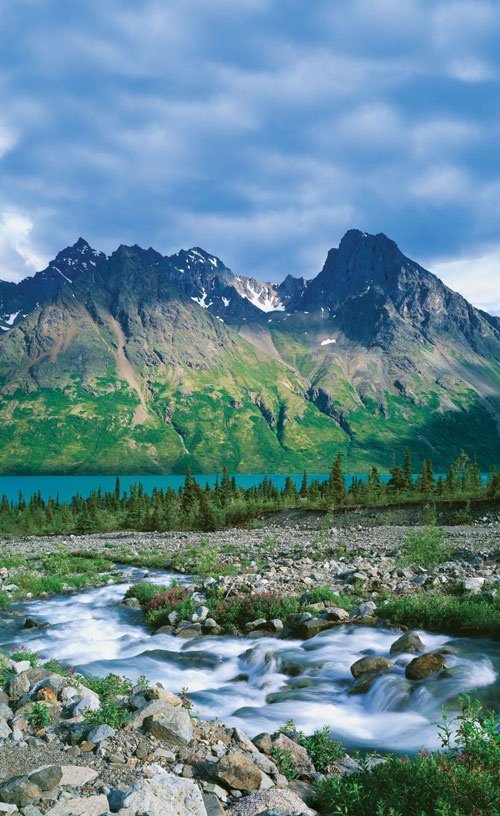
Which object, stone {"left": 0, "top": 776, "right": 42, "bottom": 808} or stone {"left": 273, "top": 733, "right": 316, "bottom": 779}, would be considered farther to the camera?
stone {"left": 273, "top": 733, "right": 316, "bottom": 779}

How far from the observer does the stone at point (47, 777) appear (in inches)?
305

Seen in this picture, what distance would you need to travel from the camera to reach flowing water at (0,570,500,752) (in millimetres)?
12391

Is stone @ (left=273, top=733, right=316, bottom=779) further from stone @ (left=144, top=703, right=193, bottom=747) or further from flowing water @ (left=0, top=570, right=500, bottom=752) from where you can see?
flowing water @ (left=0, top=570, right=500, bottom=752)

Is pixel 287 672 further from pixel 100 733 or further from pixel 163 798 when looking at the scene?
pixel 163 798

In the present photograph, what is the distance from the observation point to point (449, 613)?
703 inches

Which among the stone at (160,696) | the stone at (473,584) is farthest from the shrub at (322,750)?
the stone at (473,584)

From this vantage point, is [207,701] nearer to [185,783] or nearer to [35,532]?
[185,783]

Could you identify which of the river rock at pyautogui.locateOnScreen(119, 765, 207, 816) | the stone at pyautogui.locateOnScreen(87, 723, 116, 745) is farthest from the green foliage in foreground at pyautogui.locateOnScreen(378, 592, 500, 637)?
the river rock at pyautogui.locateOnScreen(119, 765, 207, 816)

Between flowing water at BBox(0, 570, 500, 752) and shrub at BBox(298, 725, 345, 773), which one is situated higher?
shrub at BBox(298, 725, 345, 773)

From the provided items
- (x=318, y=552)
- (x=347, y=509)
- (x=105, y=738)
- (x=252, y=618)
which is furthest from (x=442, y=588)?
(x=347, y=509)

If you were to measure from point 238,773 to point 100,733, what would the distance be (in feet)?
8.73

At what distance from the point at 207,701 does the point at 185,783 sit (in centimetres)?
670

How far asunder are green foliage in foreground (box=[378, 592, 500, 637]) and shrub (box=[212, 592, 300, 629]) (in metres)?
3.60

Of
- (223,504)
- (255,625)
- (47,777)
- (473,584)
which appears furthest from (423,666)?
(223,504)
